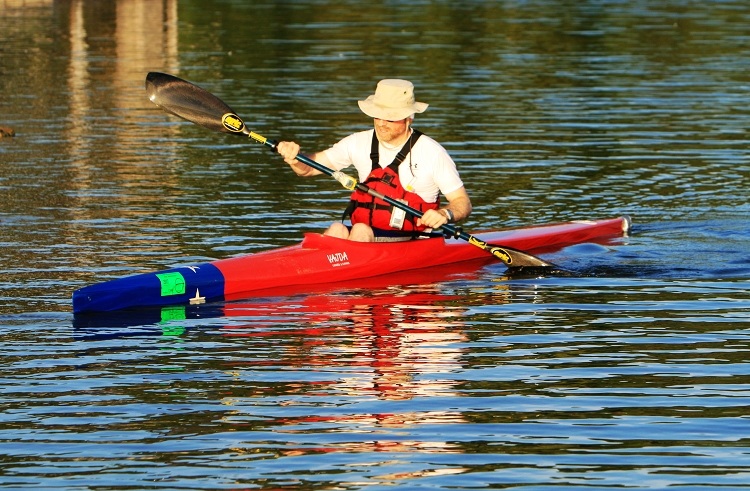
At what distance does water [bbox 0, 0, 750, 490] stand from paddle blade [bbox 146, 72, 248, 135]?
3.75ft

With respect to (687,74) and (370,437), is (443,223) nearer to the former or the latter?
(370,437)

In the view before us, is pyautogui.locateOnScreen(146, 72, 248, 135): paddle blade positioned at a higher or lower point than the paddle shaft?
higher

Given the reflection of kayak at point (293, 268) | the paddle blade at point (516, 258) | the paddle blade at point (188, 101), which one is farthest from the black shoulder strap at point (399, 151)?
the paddle blade at point (188, 101)

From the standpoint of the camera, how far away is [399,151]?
12.0 m

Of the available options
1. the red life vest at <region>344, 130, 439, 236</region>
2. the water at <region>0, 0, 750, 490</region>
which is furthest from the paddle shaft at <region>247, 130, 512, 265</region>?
the water at <region>0, 0, 750, 490</region>

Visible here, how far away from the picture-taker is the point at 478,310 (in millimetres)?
10883

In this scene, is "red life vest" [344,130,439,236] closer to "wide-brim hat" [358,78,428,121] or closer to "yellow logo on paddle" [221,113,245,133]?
"wide-brim hat" [358,78,428,121]

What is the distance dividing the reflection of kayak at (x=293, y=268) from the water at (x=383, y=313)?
0.72 feet

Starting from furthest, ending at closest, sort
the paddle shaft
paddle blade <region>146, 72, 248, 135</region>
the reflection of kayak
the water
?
paddle blade <region>146, 72, 248, 135</region>
the paddle shaft
the reflection of kayak
the water

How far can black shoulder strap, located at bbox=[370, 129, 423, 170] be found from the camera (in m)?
11.9

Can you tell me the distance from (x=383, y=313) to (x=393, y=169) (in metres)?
1.68

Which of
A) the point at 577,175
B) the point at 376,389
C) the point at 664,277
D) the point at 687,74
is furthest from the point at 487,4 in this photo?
the point at 376,389

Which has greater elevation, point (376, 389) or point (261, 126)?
point (261, 126)

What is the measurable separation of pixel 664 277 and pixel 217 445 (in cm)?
575
